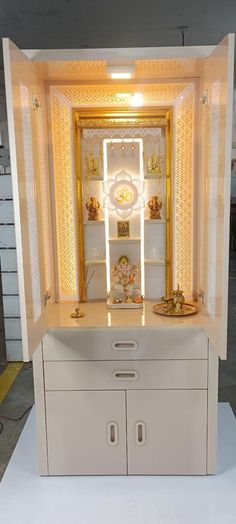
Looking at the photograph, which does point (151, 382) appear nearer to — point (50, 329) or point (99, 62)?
point (50, 329)

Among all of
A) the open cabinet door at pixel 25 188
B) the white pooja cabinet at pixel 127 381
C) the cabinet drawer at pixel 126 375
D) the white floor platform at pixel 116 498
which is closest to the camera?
the open cabinet door at pixel 25 188

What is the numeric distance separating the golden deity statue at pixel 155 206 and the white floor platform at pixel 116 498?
1.41 metres

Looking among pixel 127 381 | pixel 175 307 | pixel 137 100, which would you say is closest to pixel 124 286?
pixel 175 307

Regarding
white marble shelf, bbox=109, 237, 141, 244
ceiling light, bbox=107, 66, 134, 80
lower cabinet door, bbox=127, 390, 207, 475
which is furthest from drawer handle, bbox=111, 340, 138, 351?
ceiling light, bbox=107, 66, 134, 80

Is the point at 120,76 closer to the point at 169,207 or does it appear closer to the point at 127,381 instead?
the point at 169,207

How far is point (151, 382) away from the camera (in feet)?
7.42

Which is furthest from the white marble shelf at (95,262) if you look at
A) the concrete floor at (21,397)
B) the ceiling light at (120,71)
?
the concrete floor at (21,397)

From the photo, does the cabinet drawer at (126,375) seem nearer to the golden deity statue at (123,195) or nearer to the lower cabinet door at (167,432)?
the lower cabinet door at (167,432)

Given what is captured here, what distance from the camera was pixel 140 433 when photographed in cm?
230

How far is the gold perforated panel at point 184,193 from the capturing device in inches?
102

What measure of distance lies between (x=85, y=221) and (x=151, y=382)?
1022mm

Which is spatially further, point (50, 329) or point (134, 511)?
point (50, 329)

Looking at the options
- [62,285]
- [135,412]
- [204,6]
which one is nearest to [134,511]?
[135,412]

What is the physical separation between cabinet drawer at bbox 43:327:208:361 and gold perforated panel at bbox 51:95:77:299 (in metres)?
0.55
